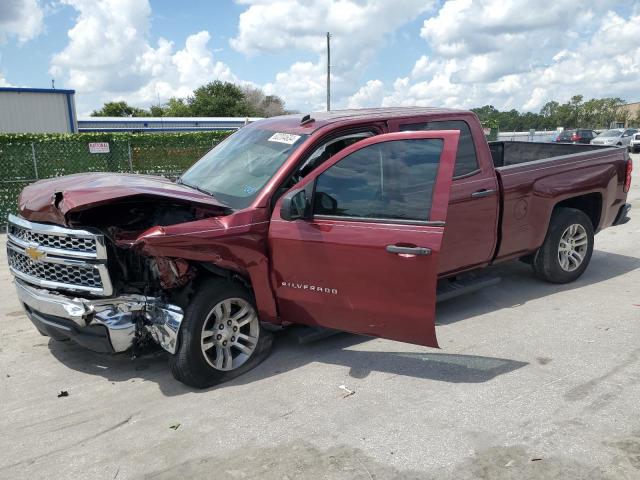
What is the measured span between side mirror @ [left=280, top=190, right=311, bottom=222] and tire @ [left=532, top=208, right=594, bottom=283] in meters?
3.23

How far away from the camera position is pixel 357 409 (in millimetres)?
3604

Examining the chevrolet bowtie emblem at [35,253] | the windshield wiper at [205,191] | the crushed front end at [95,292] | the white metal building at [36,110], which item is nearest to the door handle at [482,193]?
the windshield wiper at [205,191]

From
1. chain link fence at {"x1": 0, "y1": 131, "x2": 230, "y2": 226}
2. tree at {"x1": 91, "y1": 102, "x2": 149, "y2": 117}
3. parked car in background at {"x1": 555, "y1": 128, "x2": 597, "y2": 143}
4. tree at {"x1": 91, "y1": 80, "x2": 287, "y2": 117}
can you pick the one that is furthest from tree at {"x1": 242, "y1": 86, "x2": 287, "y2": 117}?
chain link fence at {"x1": 0, "y1": 131, "x2": 230, "y2": 226}

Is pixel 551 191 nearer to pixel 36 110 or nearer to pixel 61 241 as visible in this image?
pixel 61 241

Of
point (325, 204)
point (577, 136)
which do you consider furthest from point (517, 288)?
point (577, 136)

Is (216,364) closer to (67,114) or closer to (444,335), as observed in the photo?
(444,335)

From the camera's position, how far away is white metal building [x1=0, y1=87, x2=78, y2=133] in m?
24.8

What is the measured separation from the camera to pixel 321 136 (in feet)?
14.4

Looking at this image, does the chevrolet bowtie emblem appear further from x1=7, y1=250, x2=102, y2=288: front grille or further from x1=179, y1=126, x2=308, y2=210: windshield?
x1=179, y1=126, x2=308, y2=210: windshield

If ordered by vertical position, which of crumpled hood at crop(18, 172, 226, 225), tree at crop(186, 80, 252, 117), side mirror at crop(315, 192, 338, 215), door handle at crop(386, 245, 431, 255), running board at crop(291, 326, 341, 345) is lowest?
running board at crop(291, 326, 341, 345)

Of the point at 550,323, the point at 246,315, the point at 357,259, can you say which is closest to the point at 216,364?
the point at 246,315

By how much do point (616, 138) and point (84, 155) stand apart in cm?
3065

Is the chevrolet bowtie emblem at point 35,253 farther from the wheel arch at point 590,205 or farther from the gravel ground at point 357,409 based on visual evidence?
the wheel arch at point 590,205

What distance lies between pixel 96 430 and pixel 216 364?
2.96 ft
